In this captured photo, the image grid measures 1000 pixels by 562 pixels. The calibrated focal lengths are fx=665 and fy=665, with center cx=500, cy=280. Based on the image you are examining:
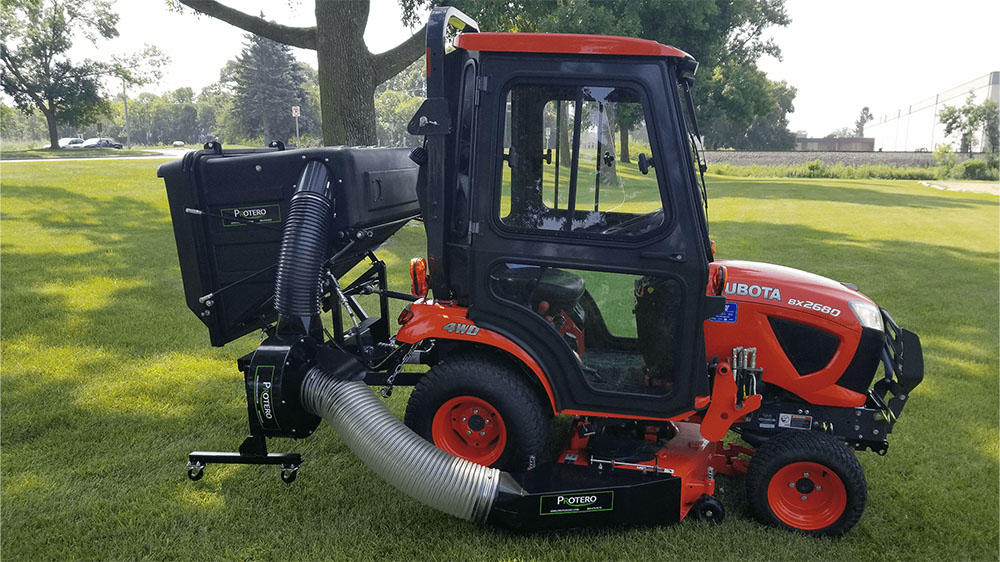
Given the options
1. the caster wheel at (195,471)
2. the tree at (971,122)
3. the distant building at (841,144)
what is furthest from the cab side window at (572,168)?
the distant building at (841,144)

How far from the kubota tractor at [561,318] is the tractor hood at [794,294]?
1 cm

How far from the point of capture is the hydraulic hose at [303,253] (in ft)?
10.9

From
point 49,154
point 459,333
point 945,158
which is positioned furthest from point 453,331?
point 945,158

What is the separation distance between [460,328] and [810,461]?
71.7 inches

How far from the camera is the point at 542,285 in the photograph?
Result: 10.8ft

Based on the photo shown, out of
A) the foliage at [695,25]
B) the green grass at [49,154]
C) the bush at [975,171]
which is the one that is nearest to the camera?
the foliage at [695,25]

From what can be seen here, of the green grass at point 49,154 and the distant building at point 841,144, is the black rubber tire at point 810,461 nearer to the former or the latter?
the green grass at point 49,154

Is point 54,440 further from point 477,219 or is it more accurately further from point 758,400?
point 758,400

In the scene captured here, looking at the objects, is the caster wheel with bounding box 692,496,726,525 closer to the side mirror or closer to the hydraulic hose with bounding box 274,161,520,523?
the hydraulic hose with bounding box 274,161,520,523

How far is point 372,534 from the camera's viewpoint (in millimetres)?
3180

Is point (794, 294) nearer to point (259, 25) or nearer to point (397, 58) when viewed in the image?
point (397, 58)

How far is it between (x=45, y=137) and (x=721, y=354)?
12277cm

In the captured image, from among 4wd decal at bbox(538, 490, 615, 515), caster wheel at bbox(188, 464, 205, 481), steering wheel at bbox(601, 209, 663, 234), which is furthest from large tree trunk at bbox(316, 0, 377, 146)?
4wd decal at bbox(538, 490, 615, 515)

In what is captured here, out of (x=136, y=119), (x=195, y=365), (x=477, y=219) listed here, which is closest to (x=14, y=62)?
(x=136, y=119)
